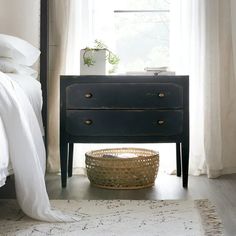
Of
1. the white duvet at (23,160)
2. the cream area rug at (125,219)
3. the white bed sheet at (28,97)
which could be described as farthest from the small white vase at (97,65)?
the white duvet at (23,160)

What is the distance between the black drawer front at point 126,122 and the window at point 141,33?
72 centimetres

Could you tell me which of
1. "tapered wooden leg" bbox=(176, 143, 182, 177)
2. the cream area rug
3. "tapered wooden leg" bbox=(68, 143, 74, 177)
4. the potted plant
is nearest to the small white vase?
the potted plant

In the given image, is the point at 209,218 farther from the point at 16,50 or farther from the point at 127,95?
the point at 16,50

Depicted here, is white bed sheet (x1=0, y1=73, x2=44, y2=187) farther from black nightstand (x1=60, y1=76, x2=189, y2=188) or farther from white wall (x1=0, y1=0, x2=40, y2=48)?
white wall (x1=0, y1=0, x2=40, y2=48)

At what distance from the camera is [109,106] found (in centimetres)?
250

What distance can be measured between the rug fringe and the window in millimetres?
1276

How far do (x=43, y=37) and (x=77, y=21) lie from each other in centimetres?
24

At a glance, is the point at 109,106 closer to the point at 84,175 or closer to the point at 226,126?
the point at 84,175

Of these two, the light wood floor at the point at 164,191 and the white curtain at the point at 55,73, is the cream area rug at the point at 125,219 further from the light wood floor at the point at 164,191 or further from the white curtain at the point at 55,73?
the white curtain at the point at 55,73

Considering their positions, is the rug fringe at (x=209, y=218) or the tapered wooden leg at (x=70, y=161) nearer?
the rug fringe at (x=209, y=218)

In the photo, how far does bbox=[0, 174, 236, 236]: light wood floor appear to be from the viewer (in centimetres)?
229

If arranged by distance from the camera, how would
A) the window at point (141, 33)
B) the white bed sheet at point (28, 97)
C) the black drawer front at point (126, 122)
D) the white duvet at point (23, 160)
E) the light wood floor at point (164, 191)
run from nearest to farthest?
the white bed sheet at point (28, 97)
the white duvet at point (23, 160)
the light wood floor at point (164, 191)
the black drawer front at point (126, 122)
the window at point (141, 33)

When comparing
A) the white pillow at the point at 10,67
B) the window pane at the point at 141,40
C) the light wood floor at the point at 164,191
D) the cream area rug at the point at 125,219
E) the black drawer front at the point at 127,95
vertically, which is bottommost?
the cream area rug at the point at 125,219

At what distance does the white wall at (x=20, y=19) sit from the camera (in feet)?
9.72
